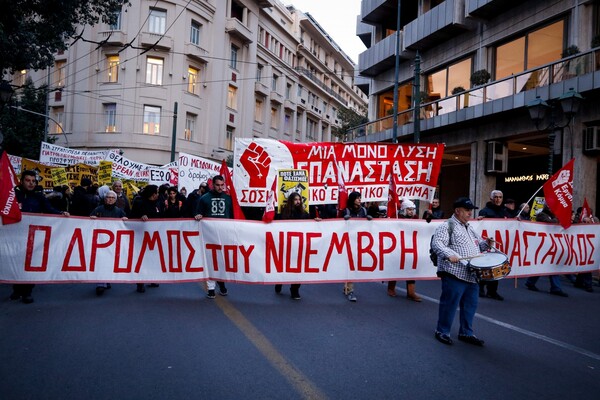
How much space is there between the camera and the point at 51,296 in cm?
734

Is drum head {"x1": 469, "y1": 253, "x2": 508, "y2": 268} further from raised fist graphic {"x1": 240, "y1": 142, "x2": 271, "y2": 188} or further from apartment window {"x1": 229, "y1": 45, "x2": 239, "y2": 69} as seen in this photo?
apartment window {"x1": 229, "y1": 45, "x2": 239, "y2": 69}

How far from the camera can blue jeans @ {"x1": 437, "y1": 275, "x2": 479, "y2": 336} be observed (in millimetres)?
5409

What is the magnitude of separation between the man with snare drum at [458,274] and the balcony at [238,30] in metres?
33.3

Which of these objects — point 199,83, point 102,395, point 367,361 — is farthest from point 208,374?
point 199,83

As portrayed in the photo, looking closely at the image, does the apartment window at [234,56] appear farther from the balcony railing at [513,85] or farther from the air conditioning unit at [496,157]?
the air conditioning unit at [496,157]

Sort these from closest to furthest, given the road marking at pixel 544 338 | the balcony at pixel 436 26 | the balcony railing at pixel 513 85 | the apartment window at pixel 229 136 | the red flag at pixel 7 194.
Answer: the road marking at pixel 544 338
the red flag at pixel 7 194
the balcony railing at pixel 513 85
the balcony at pixel 436 26
the apartment window at pixel 229 136

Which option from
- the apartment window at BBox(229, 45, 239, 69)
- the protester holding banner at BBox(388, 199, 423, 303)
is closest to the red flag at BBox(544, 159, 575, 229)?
the protester holding banner at BBox(388, 199, 423, 303)

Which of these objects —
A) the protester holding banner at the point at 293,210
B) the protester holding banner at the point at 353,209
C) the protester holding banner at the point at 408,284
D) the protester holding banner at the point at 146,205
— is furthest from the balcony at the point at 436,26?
the protester holding banner at the point at 146,205

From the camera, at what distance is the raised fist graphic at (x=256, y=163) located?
980 centimetres

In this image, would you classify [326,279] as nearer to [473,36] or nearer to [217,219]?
[217,219]

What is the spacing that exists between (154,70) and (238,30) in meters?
8.05

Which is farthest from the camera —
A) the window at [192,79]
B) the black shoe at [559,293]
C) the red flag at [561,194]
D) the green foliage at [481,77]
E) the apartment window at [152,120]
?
the window at [192,79]

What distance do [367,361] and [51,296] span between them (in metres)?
5.26

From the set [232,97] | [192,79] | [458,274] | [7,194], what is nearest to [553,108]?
[458,274]
